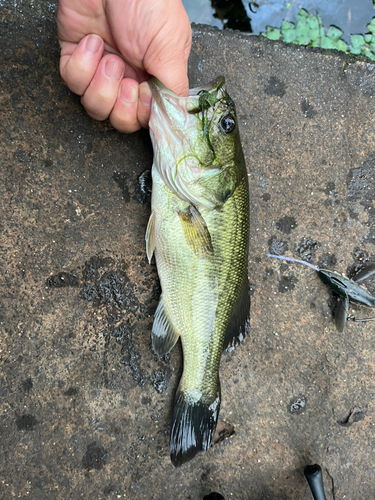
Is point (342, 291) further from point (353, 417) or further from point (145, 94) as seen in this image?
point (145, 94)

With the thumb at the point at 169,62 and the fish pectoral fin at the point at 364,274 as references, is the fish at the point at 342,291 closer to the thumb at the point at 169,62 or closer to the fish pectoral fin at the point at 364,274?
the fish pectoral fin at the point at 364,274

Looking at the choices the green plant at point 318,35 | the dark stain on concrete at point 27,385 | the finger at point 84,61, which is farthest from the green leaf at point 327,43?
the dark stain on concrete at point 27,385

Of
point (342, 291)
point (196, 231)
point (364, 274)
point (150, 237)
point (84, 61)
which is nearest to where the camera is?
point (84, 61)

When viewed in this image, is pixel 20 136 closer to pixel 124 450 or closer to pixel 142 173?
pixel 142 173

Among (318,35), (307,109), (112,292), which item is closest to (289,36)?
(318,35)

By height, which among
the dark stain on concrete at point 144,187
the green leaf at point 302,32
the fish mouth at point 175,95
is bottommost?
the dark stain on concrete at point 144,187
